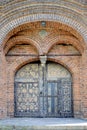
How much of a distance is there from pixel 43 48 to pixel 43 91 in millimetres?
1492

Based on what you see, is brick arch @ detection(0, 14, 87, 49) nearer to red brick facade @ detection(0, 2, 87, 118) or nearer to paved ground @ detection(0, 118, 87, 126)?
red brick facade @ detection(0, 2, 87, 118)

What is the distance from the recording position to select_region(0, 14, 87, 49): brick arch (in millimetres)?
9016

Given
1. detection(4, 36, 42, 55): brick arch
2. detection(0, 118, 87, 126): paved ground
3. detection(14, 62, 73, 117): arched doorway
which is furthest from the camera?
detection(14, 62, 73, 117): arched doorway

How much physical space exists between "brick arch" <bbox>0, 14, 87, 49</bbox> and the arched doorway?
164cm

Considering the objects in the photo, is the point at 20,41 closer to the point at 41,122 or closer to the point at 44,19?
the point at 44,19

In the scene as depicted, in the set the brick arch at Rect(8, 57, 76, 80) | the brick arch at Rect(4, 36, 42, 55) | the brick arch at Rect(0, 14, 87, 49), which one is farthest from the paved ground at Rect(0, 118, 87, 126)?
the brick arch at Rect(0, 14, 87, 49)

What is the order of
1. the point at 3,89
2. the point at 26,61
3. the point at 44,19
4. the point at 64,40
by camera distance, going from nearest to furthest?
the point at 44,19
the point at 3,89
the point at 64,40
the point at 26,61

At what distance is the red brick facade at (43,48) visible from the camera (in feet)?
29.7

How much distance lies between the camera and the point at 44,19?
29.6 ft

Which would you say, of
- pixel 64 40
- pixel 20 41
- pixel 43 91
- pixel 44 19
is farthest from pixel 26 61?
pixel 44 19

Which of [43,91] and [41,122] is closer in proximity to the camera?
[41,122]

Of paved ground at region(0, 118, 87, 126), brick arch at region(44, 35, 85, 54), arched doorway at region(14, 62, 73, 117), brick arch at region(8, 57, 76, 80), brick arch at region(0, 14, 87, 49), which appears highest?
brick arch at region(0, 14, 87, 49)

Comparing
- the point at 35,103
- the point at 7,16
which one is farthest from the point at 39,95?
the point at 7,16

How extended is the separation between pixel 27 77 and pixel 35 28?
5.65 ft
